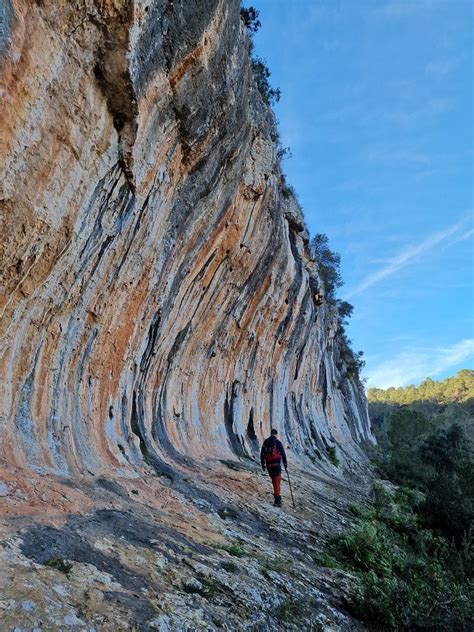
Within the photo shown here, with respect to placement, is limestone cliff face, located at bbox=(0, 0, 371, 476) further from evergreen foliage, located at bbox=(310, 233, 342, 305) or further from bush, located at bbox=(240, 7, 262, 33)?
evergreen foliage, located at bbox=(310, 233, 342, 305)

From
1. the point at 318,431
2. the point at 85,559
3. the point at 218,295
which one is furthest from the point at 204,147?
the point at 318,431

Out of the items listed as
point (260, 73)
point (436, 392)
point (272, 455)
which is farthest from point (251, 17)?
point (436, 392)

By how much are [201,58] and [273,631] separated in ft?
30.9

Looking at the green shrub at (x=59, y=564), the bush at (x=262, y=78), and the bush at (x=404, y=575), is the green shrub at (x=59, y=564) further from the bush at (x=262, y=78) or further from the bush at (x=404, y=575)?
the bush at (x=262, y=78)

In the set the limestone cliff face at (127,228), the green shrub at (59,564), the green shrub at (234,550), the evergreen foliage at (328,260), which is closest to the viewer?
the green shrub at (59,564)

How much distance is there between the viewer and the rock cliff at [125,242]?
5.85m

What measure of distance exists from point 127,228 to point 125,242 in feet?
1.00

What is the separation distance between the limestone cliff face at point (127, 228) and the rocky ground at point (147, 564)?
46.4 inches

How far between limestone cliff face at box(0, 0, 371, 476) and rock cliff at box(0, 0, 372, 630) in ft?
0.11

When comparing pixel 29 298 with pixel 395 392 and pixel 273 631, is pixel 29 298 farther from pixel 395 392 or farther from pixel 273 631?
pixel 395 392

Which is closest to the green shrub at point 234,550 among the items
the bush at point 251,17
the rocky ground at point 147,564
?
the rocky ground at point 147,564

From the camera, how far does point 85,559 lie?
419 centimetres

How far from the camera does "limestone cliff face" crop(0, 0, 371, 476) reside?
236 inches

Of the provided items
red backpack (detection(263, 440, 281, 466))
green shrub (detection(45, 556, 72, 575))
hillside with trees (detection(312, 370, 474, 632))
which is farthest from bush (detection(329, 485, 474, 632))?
green shrub (detection(45, 556, 72, 575))
